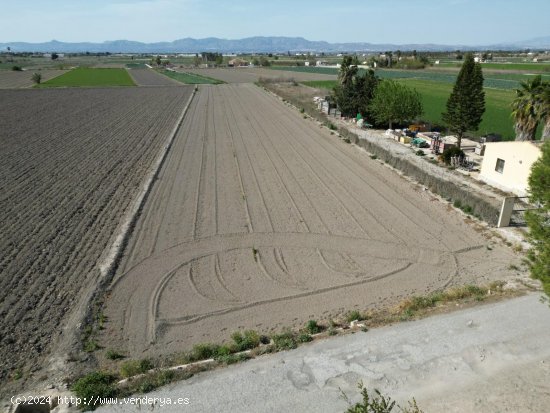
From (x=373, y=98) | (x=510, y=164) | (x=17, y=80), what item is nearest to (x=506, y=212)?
(x=510, y=164)

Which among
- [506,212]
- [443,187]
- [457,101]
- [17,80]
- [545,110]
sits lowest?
[443,187]

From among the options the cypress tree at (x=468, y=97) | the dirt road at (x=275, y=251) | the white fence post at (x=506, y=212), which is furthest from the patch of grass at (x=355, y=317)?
the cypress tree at (x=468, y=97)

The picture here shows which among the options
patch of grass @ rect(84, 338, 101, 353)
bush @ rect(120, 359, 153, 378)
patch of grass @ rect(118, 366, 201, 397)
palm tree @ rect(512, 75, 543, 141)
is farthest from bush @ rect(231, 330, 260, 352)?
palm tree @ rect(512, 75, 543, 141)

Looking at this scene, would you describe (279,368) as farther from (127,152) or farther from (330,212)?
(127,152)

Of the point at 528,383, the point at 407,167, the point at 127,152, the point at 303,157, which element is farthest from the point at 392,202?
the point at 127,152

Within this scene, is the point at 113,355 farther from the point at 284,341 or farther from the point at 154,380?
the point at 284,341

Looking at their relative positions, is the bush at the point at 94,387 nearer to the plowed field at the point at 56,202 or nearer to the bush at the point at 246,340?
the plowed field at the point at 56,202

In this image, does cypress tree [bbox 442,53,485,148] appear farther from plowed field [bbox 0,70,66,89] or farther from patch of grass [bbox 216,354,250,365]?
plowed field [bbox 0,70,66,89]
